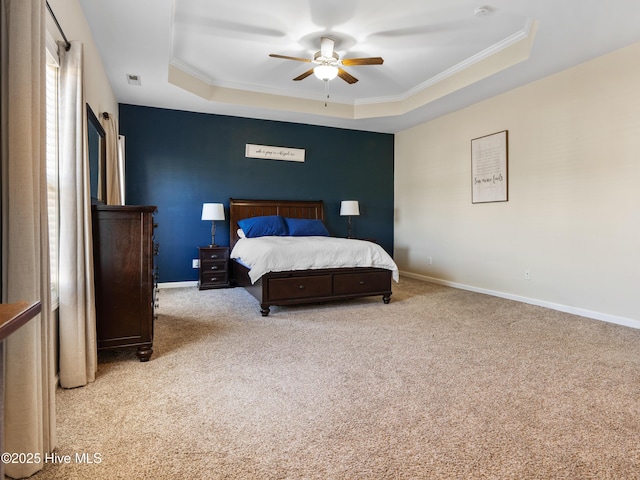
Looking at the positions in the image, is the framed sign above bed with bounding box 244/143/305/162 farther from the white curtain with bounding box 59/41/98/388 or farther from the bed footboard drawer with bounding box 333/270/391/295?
the white curtain with bounding box 59/41/98/388

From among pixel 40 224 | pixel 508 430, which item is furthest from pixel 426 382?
pixel 40 224

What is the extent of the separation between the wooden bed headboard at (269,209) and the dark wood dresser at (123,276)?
10.3 ft

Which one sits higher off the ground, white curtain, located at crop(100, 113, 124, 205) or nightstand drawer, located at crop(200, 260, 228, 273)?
white curtain, located at crop(100, 113, 124, 205)

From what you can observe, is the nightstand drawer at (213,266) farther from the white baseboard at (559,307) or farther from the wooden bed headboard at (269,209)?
the white baseboard at (559,307)

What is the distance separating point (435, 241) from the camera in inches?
233

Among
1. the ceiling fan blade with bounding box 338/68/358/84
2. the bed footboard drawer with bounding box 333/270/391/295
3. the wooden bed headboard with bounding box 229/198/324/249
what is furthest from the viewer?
the wooden bed headboard with bounding box 229/198/324/249

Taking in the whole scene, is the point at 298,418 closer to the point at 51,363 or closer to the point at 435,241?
the point at 51,363

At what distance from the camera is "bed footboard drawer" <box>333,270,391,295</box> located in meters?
4.11

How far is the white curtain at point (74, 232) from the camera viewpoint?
6.64ft

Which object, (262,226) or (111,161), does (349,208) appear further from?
(111,161)

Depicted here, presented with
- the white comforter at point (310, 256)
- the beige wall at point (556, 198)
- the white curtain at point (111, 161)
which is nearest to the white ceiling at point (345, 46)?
the beige wall at point (556, 198)

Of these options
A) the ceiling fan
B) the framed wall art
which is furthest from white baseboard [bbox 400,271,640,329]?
the ceiling fan

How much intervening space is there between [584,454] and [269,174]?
208 inches

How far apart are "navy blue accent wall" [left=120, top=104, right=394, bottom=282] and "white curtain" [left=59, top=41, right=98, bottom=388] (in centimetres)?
330
